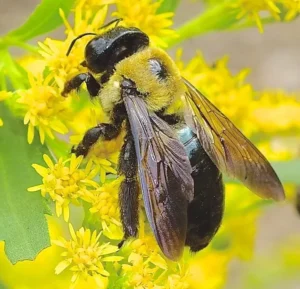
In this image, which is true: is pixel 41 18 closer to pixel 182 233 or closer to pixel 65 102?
pixel 65 102

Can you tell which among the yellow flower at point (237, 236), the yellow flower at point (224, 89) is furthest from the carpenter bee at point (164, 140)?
the yellow flower at point (237, 236)

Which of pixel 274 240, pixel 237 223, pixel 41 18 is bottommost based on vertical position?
pixel 274 240

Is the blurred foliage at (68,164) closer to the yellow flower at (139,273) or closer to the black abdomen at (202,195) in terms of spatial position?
the yellow flower at (139,273)

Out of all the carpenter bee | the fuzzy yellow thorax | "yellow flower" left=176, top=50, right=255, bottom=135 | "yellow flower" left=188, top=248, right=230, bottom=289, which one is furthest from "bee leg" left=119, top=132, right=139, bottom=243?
"yellow flower" left=188, top=248, right=230, bottom=289

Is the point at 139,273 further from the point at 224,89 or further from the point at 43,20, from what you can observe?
the point at 224,89

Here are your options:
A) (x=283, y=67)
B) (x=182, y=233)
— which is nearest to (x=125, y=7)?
(x=182, y=233)

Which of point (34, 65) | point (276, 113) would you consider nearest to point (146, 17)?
point (34, 65)

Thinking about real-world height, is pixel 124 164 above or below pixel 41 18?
below
